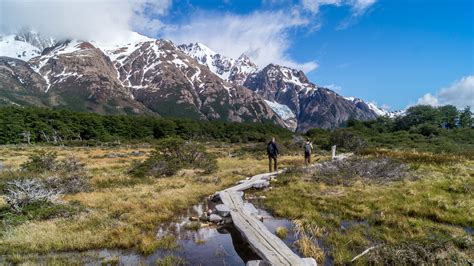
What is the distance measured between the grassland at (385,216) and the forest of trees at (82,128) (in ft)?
242

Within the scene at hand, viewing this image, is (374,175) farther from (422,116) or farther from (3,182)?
(422,116)

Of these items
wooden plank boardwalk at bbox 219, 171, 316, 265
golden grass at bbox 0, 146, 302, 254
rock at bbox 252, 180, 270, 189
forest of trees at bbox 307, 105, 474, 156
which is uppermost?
forest of trees at bbox 307, 105, 474, 156

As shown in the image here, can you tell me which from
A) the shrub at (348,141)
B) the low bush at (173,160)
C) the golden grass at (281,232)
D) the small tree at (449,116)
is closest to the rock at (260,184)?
the low bush at (173,160)

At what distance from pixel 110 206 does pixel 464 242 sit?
1365 cm

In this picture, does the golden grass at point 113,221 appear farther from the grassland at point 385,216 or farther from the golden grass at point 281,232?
the grassland at point 385,216

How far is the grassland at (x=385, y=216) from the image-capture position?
26.2 ft

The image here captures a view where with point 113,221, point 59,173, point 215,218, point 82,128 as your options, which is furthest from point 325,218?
point 82,128

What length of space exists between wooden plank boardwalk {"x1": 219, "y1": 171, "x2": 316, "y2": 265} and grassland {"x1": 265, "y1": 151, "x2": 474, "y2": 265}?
0.89 metres

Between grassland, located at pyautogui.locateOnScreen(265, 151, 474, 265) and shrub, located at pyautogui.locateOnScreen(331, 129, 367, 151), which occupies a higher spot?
shrub, located at pyautogui.locateOnScreen(331, 129, 367, 151)

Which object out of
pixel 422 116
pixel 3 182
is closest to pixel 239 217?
pixel 3 182

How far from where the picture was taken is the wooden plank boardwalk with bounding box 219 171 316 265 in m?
7.71

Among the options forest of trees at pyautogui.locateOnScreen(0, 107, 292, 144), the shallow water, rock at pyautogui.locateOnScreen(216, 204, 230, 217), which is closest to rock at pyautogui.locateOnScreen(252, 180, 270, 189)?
rock at pyautogui.locateOnScreen(216, 204, 230, 217)

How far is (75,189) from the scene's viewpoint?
60.8ft

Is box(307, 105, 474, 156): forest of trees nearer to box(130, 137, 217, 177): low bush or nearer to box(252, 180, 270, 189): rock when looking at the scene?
box(130, 137, 217, 177): low bush
